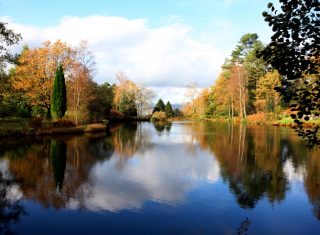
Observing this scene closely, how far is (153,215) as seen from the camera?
8461mm

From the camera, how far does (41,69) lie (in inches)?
1312

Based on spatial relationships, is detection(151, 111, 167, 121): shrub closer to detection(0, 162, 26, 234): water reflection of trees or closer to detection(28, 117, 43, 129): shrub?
detection(28, 117, 43, 129): shrub

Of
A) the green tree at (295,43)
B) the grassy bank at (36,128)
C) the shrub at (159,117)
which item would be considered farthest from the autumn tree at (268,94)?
the green tree at (295,43)

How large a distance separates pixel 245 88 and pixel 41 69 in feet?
117

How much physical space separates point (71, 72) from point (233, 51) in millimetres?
38297

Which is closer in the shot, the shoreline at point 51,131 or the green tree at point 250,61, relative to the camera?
the shoreline at point 51,131

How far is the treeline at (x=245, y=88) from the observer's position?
49.6m

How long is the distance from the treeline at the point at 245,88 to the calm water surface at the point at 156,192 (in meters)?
32.4

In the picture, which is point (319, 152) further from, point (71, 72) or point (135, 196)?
point (71, 72)

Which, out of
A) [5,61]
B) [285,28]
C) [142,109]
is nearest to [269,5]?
[285,28]

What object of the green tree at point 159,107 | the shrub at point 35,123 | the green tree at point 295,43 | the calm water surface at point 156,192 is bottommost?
the calm water surface at point 156,192

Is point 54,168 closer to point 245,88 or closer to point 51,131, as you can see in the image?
point 51,131

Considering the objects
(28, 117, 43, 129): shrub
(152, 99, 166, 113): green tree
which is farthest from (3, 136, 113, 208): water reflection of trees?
(152, 99, 166, 113): green tree

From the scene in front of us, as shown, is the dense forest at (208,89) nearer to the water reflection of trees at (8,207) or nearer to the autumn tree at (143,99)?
the autumn tree at (143,99)
